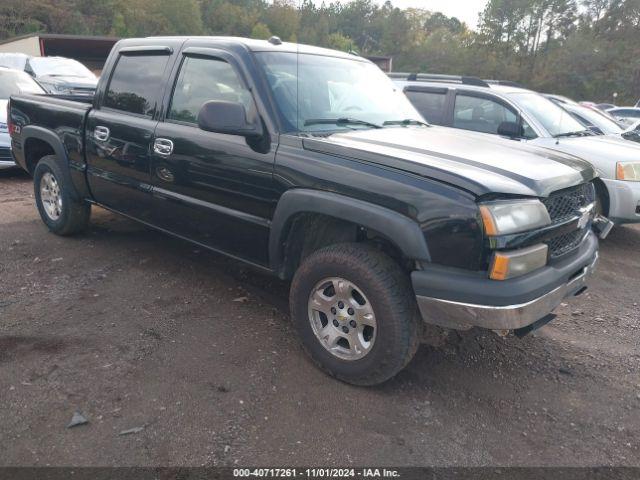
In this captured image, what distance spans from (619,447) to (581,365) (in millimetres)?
829

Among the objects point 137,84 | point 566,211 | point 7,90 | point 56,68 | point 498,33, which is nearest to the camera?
point 566,211

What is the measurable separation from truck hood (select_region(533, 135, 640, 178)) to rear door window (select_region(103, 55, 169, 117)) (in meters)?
4.18

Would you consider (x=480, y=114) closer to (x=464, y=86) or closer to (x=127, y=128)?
(x=464, y=86)

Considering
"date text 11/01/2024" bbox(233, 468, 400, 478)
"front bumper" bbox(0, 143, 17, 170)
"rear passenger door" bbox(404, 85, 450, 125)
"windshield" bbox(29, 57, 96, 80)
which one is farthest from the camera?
"windshield" bbox(29, 57, 96, 80)

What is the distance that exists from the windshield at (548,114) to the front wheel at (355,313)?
4.46 meters

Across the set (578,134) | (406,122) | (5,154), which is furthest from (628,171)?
(5,154)

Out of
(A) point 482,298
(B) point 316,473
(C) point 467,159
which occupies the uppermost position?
(C) point 467,159

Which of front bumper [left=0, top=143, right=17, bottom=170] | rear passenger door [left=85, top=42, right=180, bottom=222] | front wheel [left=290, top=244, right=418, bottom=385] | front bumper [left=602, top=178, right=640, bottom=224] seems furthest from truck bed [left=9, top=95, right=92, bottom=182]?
front bumper [left=602, top=178, right=640, bottom=224]

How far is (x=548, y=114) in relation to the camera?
6656mm

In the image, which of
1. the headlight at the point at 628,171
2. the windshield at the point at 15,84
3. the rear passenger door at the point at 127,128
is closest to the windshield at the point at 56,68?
the windshield at the point at 15,84

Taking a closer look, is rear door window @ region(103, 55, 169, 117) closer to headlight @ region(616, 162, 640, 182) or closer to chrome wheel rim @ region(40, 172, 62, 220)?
chrome wheel rim @ region(40, 172, 62, 220)

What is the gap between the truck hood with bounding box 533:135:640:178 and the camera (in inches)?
230

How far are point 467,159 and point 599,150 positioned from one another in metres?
3.94

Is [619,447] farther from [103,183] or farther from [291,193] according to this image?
[103,183]
